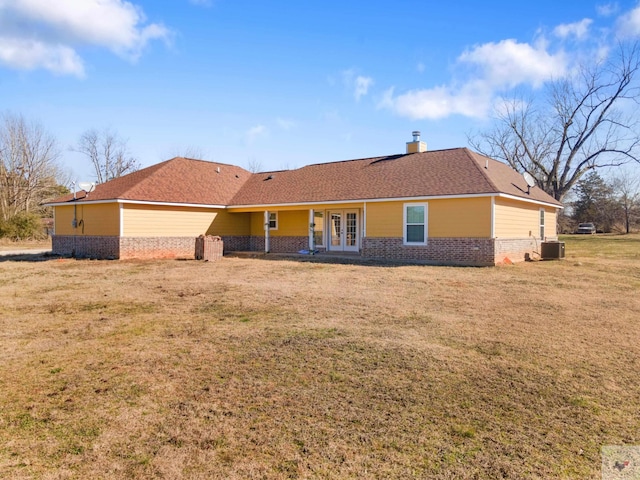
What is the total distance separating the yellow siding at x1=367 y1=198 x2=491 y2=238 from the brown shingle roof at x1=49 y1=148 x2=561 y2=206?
17.5 inches

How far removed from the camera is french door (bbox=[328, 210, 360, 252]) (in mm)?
20922

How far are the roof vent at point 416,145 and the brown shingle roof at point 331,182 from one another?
0.80 meters

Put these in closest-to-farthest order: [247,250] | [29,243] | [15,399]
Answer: [15,399] < [247,250] < [29,243]

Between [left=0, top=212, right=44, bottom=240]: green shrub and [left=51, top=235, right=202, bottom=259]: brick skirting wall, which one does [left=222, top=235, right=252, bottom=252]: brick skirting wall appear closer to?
[left=51, top=235, right=202, bottom=259]: brick skirting wall

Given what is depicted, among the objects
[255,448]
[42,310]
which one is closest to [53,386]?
[255,448]

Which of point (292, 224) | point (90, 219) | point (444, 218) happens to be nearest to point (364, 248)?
point (444, 218)

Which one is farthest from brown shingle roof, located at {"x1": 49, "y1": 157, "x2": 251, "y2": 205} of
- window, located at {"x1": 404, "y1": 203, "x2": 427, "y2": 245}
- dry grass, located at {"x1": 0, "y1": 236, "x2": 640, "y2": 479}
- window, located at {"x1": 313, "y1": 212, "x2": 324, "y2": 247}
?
dry grass, located at {"x1": 0, "y1": 236, "x2": 640, "y2": 479}

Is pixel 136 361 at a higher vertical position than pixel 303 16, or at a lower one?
lower

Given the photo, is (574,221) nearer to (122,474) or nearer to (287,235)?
(287,235)

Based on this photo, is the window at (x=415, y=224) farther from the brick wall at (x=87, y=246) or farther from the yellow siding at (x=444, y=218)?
the brick wall at (x=87, y=246)

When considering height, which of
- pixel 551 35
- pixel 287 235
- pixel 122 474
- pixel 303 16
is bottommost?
pixel 122 474

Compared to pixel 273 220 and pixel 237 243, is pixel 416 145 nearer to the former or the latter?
pixel 273 220

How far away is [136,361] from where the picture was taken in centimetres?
509

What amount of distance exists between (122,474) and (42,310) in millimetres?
6313
